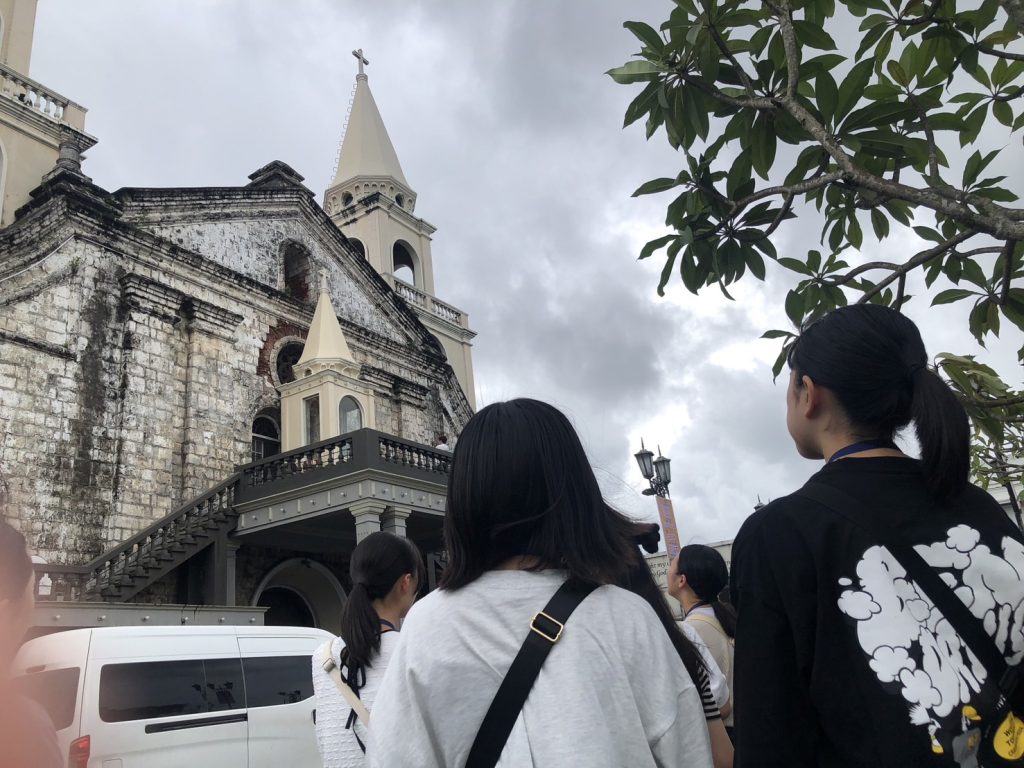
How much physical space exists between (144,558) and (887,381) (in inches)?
495

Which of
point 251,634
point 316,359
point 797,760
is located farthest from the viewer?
point 316,359

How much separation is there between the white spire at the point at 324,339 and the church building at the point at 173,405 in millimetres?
48

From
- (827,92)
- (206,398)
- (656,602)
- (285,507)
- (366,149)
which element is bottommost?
(656,602)

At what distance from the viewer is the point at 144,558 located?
1206 cm

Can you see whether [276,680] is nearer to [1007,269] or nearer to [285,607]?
[1007,269]

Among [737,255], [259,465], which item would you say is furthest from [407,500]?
[737,255]

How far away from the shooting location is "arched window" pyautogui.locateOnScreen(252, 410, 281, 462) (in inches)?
635

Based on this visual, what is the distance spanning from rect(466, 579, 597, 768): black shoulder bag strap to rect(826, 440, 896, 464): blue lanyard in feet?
2.59

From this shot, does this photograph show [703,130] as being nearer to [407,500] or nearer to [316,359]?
[407,500]

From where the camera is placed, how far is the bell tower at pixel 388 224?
24047 millimetres

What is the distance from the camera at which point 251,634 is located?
6.68m

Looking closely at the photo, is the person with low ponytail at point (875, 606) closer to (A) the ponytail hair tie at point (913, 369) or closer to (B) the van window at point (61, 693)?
(A) the ponytail hair tie at point (913, 369)

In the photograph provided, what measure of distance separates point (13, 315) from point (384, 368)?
9255mm

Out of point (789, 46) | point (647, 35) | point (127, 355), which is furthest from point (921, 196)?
point (127, 355)
